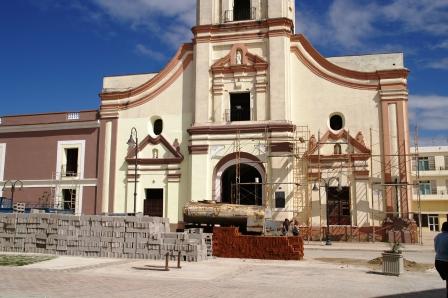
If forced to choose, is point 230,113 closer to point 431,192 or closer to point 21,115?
point 21,115

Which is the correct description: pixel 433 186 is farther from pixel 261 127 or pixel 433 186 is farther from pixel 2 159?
pixel 2 159

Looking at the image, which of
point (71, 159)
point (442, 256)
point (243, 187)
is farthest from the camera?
point (71, 159)

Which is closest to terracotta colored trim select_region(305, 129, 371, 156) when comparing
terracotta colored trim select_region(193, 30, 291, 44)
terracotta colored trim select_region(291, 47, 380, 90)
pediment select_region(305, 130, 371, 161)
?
pediment select_region(305, 130, 371, 161)

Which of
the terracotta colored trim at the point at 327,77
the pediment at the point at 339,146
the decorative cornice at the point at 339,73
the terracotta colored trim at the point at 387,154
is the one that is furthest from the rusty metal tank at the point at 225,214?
the decorative cornice at the point at 339,73

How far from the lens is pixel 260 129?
91.4 ft

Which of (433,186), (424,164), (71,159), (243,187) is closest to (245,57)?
(243,187)

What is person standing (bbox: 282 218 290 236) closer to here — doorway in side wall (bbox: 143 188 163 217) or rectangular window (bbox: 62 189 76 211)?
doorway in side wall (bbox: 143 188 163 217)

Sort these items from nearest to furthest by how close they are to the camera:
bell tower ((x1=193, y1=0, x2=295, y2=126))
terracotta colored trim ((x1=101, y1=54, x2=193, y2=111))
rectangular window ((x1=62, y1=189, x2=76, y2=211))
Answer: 1. bell tower ((x1=193, y1=0, x2=295, y2=126))
2. terracotta colored trim ((x1=101, y1=54, x2=193, y2=111))
3. rectangular window ((x1=62, y1=189, x2=76, y2=211))

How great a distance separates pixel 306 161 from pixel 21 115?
63.7 feet

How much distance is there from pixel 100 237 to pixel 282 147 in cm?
1223

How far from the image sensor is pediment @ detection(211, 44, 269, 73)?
94.5 feet

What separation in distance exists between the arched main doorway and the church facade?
0.08 meters

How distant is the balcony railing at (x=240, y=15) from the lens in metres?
29.6

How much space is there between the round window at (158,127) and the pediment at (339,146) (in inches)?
363
